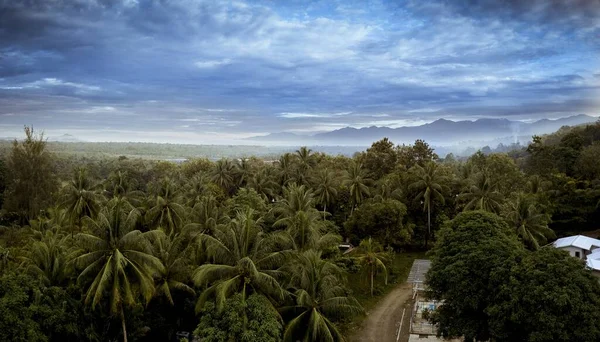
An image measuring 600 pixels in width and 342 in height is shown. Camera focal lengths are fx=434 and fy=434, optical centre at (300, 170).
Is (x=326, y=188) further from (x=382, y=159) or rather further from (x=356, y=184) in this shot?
(x=382, y=159)

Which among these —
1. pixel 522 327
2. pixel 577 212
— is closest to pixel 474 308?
pixel 522 327

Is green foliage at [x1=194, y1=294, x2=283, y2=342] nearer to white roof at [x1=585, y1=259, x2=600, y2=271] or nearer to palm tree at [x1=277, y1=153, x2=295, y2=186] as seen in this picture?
white roof at [x1=585, y1=259, x2=600, y2=271]

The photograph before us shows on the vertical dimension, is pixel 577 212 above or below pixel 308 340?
above

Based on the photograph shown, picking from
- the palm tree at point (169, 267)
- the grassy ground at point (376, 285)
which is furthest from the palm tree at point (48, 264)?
the grassy ground at point (376, 285)

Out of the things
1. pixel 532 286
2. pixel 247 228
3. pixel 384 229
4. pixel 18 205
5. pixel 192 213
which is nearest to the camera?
pixel 532 286

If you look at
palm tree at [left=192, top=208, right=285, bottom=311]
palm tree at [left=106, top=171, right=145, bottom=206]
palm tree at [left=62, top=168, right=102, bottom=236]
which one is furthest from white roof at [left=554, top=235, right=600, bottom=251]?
palm tree at [left=62, top=168, right=102, bottom=236]

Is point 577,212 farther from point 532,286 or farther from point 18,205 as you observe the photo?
point 18,205

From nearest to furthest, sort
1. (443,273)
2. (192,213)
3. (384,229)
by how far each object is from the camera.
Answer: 1. (443,273)
2. (192,213)
3. (384,229)
